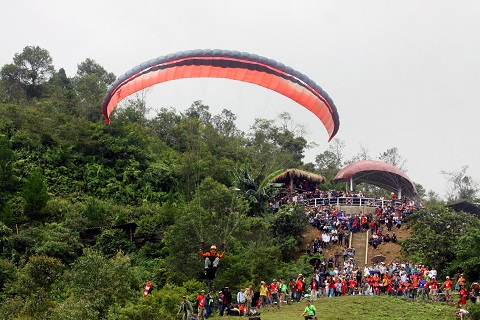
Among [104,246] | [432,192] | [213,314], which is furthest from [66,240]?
[432,192]

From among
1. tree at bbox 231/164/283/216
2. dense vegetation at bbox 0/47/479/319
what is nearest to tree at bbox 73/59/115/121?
dense vegetation at bbox 0/47/479/319

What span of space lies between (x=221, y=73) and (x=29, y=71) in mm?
45190

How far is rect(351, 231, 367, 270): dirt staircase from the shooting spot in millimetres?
26672

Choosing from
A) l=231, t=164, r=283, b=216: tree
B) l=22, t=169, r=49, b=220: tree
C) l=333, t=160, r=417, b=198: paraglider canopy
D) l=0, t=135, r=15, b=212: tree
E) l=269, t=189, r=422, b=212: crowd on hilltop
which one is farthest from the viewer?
l=333, t=160, r=417, b=198: paraglider canopy

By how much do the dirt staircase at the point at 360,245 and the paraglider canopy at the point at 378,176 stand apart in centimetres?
904

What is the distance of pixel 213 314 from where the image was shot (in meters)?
19.1

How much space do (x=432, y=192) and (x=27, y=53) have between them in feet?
152

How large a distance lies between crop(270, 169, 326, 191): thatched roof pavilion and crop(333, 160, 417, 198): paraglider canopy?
161 centimetres

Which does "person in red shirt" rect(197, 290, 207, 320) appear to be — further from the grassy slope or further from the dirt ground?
the dirt ground

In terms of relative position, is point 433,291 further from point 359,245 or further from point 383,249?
point 359,245

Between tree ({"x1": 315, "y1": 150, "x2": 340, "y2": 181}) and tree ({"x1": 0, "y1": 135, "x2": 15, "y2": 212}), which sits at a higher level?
tree ({"x1": 315, "y1": 150, "x2": 340, "y2": 181})

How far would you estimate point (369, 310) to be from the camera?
714 inches

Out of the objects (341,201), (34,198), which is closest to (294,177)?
(341,201)

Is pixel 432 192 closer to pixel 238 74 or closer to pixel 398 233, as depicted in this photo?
pixel 398 233
